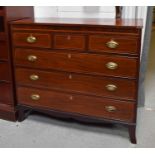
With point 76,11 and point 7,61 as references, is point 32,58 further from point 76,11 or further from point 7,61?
point 76,11

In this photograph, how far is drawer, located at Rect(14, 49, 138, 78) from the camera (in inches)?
68.4

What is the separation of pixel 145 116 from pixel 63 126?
772mm

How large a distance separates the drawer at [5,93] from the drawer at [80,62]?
0.86 feet

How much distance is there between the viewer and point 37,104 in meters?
2.10

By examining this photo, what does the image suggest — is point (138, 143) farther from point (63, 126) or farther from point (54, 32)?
point (54, 32)

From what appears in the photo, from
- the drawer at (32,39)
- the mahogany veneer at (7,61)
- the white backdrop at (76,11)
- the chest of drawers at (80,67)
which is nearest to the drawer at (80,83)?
the chest of drawers at (80,67)

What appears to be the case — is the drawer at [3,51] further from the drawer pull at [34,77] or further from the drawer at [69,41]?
the drawer at [69,41]

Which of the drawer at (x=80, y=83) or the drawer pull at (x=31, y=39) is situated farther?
the drawer pull at (x=31, y=39)

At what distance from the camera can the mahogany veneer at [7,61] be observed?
1999 mm

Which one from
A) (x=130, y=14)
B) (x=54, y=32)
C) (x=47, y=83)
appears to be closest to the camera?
(x=54, y=32)

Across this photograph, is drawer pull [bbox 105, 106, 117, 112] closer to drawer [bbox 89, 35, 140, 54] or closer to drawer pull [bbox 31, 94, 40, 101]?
drawer [bbox 89, 35, 140, 54]

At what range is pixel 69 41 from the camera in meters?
1.83

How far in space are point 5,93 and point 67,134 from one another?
668 mm
